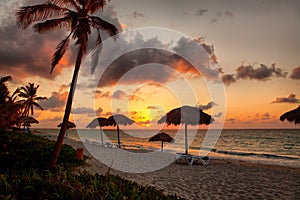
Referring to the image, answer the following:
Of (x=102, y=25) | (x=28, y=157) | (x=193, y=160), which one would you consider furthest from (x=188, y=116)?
(x=28, y=157)

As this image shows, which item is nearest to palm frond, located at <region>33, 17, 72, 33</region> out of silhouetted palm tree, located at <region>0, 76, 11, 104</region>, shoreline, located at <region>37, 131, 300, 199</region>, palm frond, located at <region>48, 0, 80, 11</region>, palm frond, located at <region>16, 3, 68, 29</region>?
palm frond, located at <region>16, 3, 68, 29</region>

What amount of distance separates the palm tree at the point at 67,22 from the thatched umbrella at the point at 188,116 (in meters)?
9.35

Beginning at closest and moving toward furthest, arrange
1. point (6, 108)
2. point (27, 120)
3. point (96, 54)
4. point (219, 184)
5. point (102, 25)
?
point (219, 184)
point (102, 25)
point (96, 54)
point (6, 108)
point (27, 120)

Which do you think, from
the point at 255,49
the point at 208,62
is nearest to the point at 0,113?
the point at 208,62

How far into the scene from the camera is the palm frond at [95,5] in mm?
10289

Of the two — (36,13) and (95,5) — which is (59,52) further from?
(95,5)

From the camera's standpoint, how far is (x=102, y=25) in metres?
10.6

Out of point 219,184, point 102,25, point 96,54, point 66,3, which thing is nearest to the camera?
point 219,184

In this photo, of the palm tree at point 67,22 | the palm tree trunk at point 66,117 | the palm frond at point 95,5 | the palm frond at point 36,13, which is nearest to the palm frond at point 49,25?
the palm tree at point 67,22

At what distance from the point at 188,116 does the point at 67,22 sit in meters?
10.9

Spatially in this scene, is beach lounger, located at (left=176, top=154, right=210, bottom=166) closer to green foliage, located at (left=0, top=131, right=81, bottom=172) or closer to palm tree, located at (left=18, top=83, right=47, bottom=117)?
green foliage, located at (left=0, top=131, right=81, bottom=172)

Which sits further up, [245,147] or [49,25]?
[49,25]

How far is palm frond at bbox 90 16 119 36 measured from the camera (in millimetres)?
10494

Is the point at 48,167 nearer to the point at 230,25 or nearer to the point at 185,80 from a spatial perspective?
the point at 185,80
